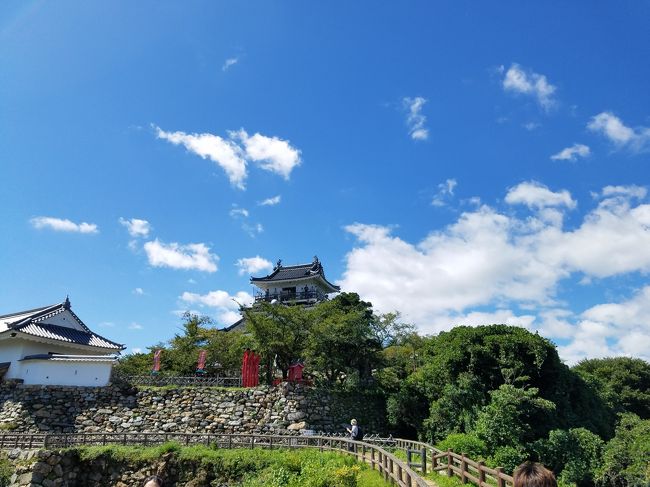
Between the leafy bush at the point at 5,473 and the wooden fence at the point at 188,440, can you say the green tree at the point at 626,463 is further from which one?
the leafy bush at the point at 5,473

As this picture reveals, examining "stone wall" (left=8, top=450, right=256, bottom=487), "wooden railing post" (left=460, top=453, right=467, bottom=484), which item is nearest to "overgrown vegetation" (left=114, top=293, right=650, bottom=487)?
"wooden railing post" (left=460, top=453, right=467, bottom=484)

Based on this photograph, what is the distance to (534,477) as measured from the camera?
3084mm

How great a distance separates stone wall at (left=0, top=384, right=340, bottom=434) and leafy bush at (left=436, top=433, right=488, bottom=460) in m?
7.57

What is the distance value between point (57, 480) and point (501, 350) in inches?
789

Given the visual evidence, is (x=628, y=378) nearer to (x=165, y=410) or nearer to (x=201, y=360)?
(x=201, y=360)

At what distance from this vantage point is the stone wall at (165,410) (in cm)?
2284

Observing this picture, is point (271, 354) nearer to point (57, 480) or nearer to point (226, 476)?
point (226, 476)

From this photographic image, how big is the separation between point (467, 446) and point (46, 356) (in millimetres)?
22407

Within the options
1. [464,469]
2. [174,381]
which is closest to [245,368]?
[174,381]

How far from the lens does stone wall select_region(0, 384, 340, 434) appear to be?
22844 millimetres

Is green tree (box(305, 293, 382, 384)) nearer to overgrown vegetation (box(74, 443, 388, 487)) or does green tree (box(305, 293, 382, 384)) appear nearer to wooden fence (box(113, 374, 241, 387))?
wooden fence (box(113, 374, 241, 387))

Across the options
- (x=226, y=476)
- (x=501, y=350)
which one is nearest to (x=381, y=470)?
(x=226, y=476)

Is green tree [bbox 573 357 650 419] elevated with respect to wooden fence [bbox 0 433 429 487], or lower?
elevated

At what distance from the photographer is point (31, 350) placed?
2620cm
